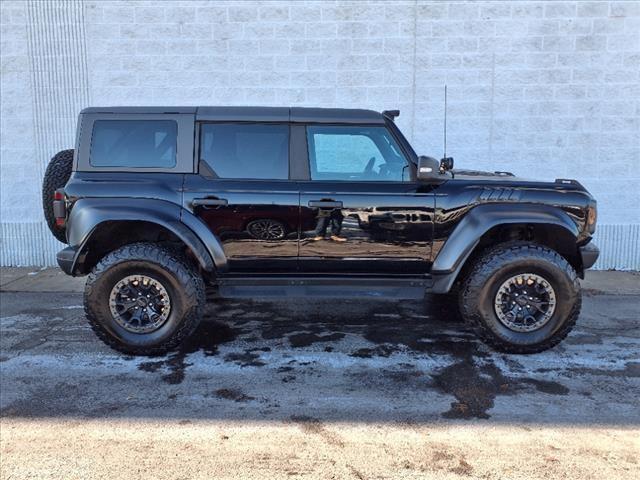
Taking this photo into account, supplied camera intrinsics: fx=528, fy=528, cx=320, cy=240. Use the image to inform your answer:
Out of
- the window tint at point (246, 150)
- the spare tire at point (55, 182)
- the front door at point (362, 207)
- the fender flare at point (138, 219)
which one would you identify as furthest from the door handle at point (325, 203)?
the spare tire at point (55, 182)

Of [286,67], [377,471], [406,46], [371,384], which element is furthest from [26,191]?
[377,471]


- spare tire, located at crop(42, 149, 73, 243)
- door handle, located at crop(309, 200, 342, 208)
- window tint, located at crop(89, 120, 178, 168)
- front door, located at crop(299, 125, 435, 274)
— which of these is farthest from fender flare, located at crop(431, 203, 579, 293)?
spare tire, located at crop(42, 149, 73, 243)

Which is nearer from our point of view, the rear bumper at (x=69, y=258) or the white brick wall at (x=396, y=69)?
the rear bumper at (x=69, y=258)

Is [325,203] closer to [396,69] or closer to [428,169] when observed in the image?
[428,169]

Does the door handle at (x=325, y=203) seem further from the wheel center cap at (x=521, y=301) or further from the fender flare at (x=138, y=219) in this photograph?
the wheel center cap at (x=521, y=301)

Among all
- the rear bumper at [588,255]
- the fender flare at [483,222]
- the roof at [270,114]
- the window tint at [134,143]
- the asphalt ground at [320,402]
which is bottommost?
the asphalt ground at [320,402]

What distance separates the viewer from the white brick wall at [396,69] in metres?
7.53

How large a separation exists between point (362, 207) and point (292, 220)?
0.59m

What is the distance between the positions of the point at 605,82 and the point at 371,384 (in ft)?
20.4

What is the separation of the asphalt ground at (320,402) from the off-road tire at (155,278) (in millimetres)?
150

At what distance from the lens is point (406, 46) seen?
7.60 metres

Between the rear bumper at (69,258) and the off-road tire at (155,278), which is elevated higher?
the rear bumper at (69,258)

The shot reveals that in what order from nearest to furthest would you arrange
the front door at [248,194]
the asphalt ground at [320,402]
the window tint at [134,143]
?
the asphalt ground at [320,402] < the front door at [248,194] < the window tint at [134,143]

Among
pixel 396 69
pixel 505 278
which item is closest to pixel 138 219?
pixel 505 278
